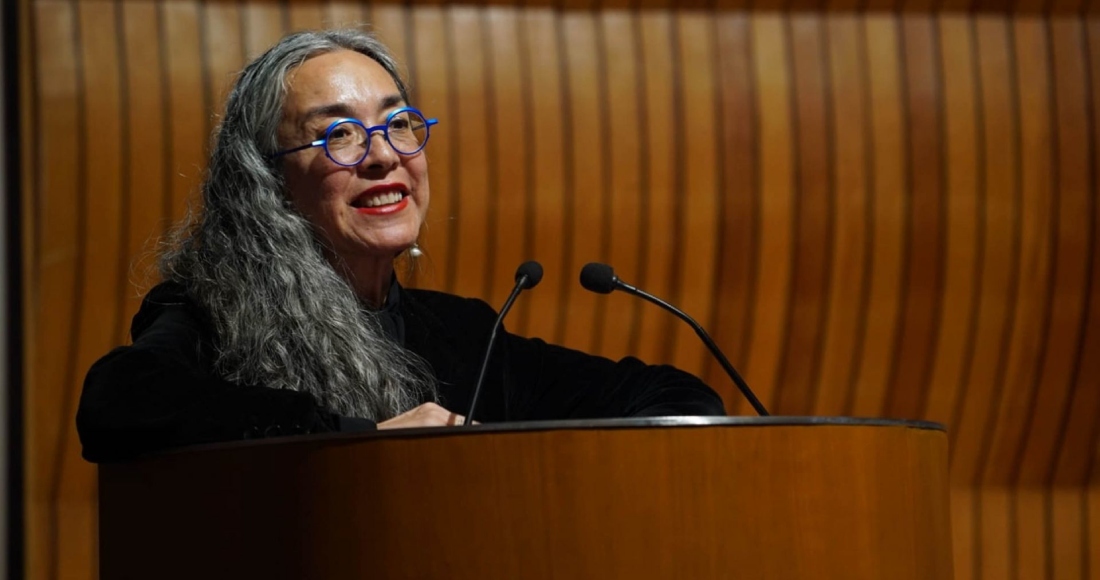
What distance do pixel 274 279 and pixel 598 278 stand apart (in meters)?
0.50

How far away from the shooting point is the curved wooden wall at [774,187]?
327 centimetres

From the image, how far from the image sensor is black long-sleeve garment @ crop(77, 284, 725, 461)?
1.58 meters

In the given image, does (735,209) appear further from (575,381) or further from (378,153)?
(378,153)

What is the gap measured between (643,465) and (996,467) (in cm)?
245

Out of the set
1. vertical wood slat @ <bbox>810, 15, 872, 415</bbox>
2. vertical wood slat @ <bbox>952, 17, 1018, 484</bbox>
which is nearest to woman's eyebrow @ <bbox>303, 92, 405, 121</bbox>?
vertical wood slat @ <bbox>810, 15, 872, 415</bbox>

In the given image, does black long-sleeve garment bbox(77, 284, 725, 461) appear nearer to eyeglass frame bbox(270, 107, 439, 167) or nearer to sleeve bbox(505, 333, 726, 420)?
sleeve bbox(505, 333, 726, 420)

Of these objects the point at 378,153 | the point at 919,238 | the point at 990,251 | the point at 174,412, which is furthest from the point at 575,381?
the point at 990,251

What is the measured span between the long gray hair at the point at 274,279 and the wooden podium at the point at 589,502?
0.52 meters

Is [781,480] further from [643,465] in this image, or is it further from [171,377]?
[171,377]

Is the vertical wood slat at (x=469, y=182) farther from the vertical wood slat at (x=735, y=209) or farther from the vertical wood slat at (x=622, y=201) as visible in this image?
the vertical wood slat at (x=735, y=209)

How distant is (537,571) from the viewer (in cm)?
132

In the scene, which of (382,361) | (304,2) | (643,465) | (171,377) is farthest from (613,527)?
(304,2)

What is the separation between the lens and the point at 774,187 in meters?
3.44

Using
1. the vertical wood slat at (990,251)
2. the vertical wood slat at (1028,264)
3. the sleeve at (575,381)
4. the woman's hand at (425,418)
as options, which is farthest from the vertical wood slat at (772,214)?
the woman's hand at (425,418)
